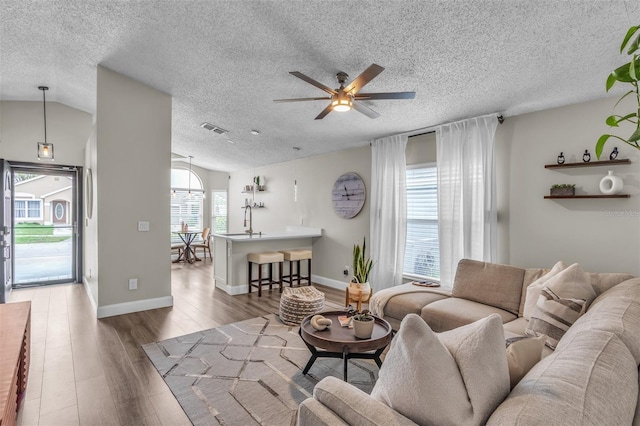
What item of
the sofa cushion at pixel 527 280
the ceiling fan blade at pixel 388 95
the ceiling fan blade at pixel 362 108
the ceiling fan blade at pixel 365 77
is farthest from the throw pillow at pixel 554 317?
the ceiling fan blade at pixel 362 108

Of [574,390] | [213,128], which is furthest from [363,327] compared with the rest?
[213,128]

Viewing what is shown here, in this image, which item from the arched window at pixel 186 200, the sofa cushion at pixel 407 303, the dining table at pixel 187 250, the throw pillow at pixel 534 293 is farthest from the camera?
the arched window at pixel 186 200

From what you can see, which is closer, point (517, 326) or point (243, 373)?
point (517, 326)

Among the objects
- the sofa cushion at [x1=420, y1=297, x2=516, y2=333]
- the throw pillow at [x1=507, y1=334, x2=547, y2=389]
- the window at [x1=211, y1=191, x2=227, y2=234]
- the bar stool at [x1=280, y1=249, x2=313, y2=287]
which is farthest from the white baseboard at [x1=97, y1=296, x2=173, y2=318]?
the window at [x1=211, y1=191, x2=227, y2=234]

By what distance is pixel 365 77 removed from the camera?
2457 mm

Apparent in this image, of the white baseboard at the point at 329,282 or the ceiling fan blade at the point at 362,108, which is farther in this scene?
the white baseboard at the point at 329,282

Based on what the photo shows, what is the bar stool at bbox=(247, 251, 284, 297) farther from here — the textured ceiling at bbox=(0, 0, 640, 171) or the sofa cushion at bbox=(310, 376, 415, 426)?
the sofa cushion at bbox=(310, 376, 415, 426)

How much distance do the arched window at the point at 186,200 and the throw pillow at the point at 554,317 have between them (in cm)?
828

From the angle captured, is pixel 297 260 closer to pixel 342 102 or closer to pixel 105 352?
pixel 105 352

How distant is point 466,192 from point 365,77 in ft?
7.11

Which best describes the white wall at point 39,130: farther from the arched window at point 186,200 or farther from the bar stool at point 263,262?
the bar stool at point 263,262

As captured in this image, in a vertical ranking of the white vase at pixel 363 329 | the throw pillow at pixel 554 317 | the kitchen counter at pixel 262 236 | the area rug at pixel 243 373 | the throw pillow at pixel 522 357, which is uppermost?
the kitchen counter at pixel 262 236

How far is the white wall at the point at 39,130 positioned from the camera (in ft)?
17.0

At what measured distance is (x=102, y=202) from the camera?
156 inches
